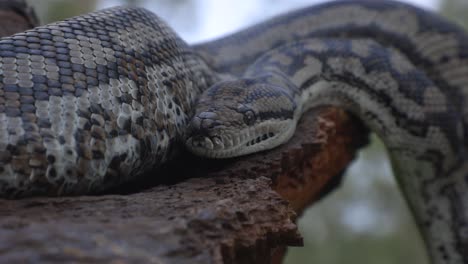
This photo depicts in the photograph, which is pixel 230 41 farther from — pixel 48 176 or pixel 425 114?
pixel 48 176

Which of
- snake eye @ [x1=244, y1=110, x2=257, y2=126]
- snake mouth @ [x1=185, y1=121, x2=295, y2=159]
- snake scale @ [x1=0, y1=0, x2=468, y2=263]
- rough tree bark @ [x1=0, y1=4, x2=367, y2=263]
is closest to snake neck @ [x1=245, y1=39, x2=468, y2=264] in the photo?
snake scale @ [x1=0, y1=0, x2=468, y2=263]

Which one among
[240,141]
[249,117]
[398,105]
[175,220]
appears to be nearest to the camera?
[175,220]

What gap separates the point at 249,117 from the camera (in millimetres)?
3518

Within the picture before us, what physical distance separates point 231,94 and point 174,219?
5.44 ft

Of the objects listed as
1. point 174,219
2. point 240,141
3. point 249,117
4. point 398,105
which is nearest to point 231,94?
point 249,117

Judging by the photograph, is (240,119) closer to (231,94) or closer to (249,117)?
(249,117)

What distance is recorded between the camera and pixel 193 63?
3.90 m

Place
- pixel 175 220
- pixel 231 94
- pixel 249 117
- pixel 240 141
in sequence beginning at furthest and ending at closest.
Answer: pixel 231 94, pixel 249 117, pixel 240 141, pixel 175 220

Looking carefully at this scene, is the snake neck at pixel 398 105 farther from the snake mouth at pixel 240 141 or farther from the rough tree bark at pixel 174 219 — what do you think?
the rough tree bark at pixel 174 219

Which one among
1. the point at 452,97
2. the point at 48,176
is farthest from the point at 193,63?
the point at 452,97

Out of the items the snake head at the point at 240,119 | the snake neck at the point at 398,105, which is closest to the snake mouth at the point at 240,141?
the snake head at the point at 240,119

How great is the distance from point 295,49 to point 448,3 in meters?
14.2

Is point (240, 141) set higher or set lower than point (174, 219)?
higher

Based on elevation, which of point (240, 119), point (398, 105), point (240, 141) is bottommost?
point (240, 141)
